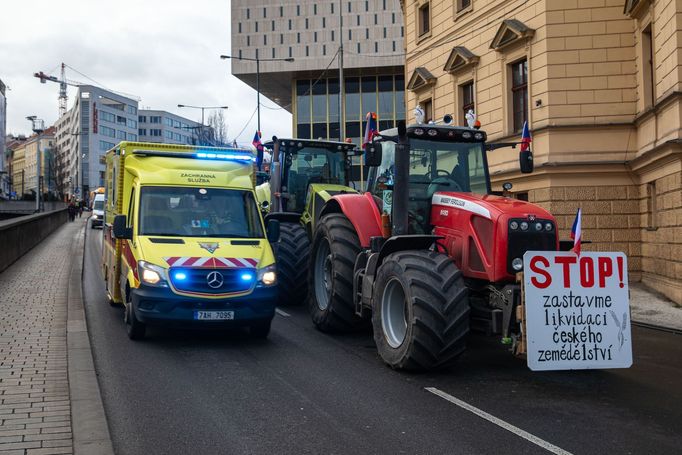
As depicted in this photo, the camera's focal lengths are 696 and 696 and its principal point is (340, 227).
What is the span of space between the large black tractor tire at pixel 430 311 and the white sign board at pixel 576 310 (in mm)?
693

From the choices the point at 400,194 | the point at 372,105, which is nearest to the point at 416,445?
the point at 400,194

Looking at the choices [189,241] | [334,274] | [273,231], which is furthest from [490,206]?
[189,241]

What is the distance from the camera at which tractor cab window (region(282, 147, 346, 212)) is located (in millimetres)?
13641

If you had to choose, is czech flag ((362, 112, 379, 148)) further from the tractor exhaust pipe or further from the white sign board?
the white sign board

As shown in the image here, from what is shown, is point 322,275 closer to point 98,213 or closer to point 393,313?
point 393,313

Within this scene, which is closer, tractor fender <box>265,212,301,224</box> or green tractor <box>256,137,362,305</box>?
green tractor <box>256,137,362,305</box>

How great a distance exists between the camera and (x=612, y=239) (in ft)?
55.2

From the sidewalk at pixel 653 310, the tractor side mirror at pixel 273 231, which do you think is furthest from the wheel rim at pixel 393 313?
the sidewalk at pixel 653 310

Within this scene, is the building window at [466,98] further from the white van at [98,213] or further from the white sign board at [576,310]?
the white van at [98,213]

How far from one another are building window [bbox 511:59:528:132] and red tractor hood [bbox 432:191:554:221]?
11289mm

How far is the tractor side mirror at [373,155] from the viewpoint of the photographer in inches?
323

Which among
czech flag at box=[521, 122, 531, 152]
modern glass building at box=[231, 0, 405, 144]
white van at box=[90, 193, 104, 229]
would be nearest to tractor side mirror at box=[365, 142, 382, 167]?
czech flag at box=[521, 122, 531, 152]

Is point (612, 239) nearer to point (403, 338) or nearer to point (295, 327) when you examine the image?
point (295, 327)

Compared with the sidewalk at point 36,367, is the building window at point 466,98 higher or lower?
higher
